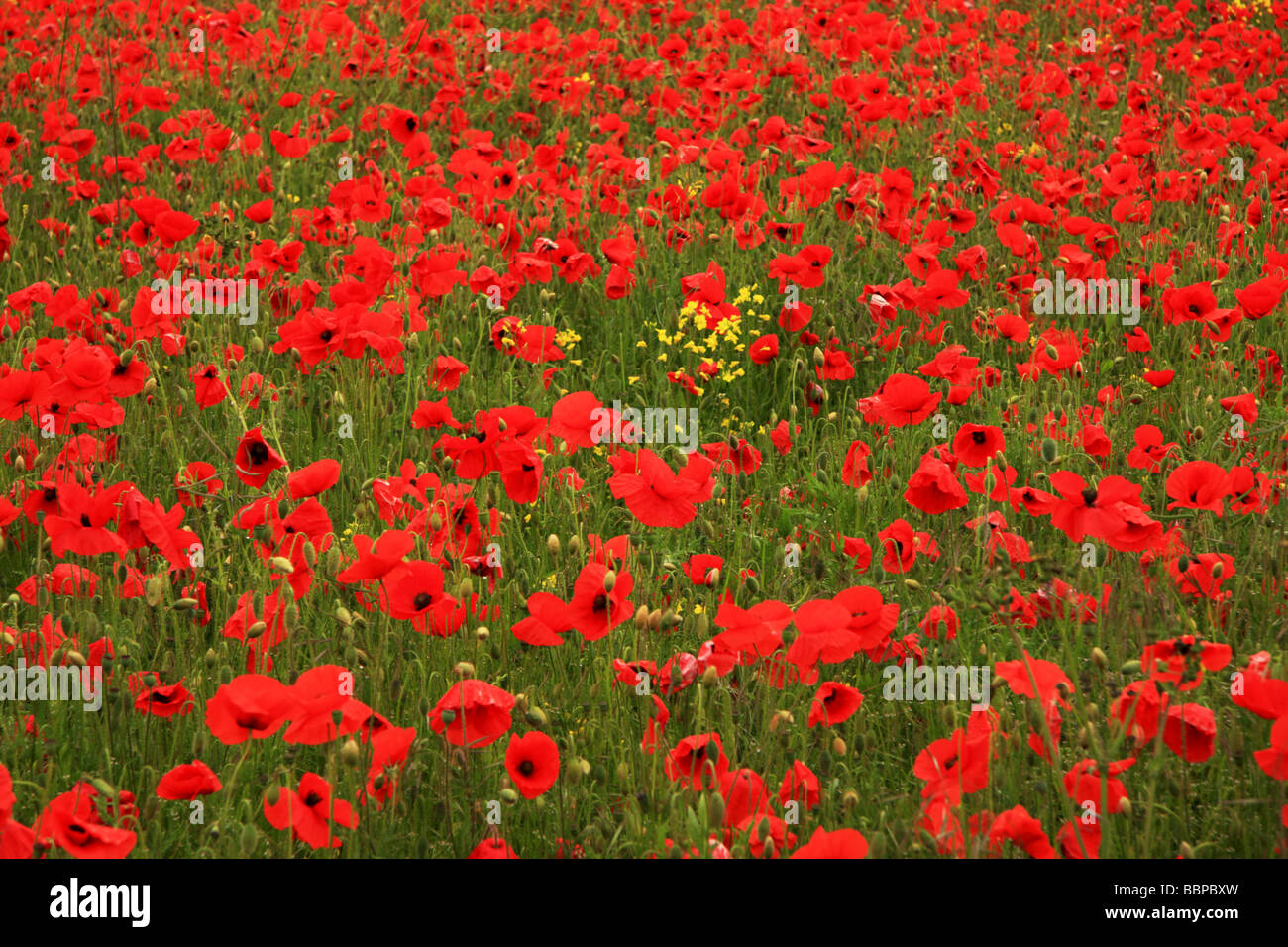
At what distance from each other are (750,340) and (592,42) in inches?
155

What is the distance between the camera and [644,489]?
242cm

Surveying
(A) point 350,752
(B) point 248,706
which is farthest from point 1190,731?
(B) point 248,706

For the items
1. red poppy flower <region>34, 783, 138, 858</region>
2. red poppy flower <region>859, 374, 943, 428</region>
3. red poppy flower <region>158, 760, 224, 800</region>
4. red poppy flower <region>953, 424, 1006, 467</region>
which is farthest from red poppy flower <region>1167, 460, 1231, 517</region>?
red poppy flower <region>34, 783, 138, 858</region>

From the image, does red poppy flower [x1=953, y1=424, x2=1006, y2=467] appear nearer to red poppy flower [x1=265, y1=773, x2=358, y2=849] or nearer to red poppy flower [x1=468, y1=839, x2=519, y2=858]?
red poppy flower [x1=468, y1=839, x2=519, y2=858]

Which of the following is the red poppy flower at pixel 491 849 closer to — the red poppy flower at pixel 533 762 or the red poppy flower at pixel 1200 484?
the red poppy flower at pixel 533 762

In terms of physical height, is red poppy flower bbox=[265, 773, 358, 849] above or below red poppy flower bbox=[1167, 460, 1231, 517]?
below

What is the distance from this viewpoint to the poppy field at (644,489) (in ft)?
6.31

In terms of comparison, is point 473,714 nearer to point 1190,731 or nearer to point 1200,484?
point 1190,731

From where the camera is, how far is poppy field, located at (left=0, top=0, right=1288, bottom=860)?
6.31 ft

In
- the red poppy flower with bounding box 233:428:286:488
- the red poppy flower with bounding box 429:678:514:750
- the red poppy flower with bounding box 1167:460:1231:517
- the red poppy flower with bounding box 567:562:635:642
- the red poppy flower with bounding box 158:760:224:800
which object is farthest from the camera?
the red poppy flower with bounding box 233:428:286:488

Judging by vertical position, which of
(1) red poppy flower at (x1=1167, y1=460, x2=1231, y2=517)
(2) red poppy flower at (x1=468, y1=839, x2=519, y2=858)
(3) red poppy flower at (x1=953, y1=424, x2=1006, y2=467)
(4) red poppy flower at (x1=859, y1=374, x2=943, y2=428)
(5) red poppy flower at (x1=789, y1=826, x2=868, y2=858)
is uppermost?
(4) red poppy flower at (x1=859, y1=374, x2=943, y2=428)

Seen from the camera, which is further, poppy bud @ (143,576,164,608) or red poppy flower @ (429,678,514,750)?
poppy bud @ (143,576,164,608)

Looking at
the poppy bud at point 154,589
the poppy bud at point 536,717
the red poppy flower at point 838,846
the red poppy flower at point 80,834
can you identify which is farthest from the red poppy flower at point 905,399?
the red poppy flower at point 80,834

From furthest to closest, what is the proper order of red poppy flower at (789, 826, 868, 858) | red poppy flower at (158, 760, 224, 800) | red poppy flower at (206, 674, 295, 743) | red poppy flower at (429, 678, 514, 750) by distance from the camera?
1. red poppy flower at (429, 678, 514, 750)
2. red poppy flower at (158, 760, 224, 800)
3. red poppy flower at (206, 674, 295, 743)
4. red poppy flower at (789, 826, 868, 858)
